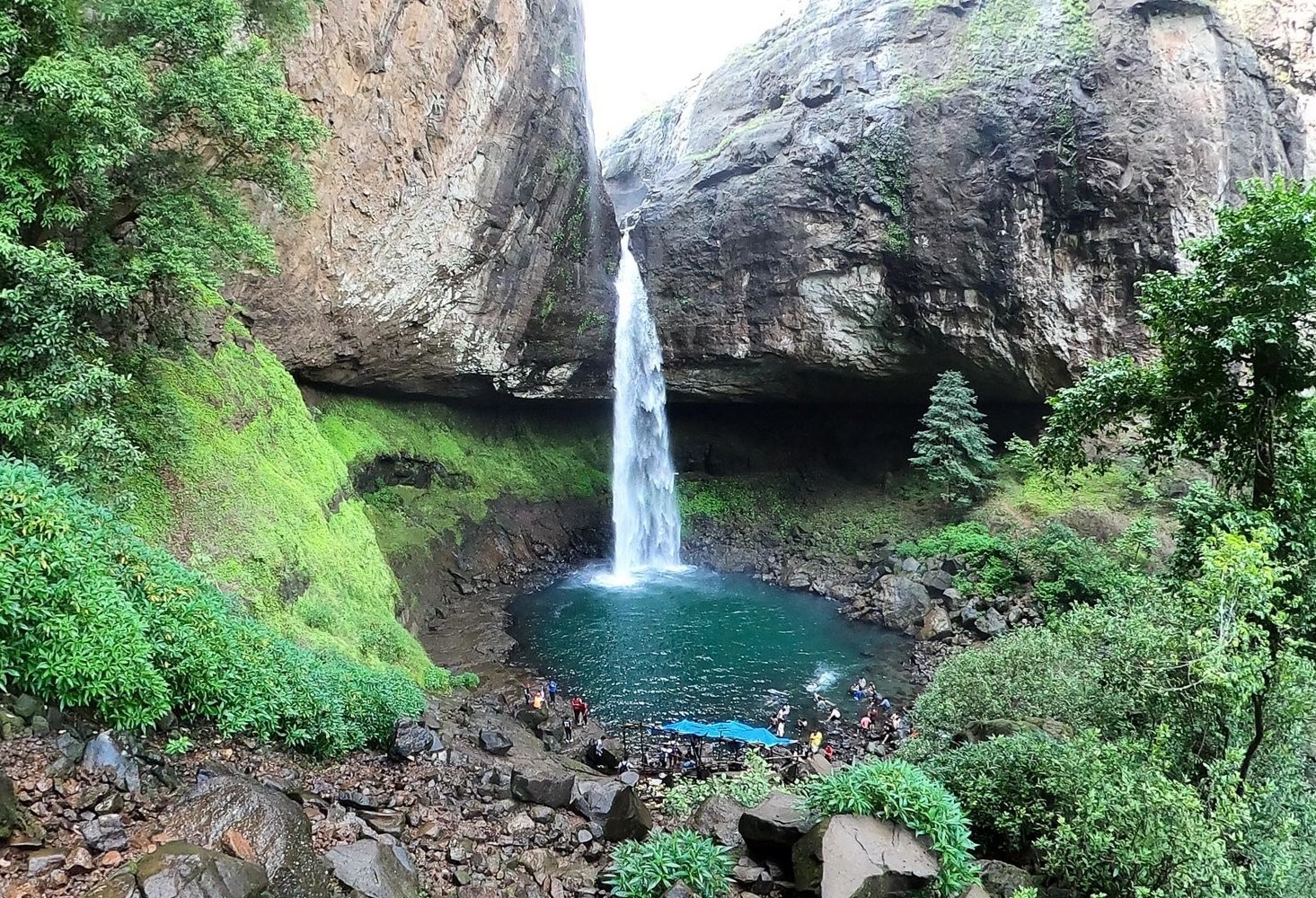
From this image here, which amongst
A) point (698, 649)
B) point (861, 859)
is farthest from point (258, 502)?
point (861, 859)

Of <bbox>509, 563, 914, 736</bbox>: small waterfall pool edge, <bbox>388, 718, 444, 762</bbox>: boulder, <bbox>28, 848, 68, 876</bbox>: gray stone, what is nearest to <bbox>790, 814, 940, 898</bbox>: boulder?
<bbox>28, 848, 68, 876</bbox>: gray stone

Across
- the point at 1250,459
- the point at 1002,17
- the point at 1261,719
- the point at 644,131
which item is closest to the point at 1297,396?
the point at 1250,459

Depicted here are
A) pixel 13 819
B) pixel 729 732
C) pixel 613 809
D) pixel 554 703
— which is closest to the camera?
pixel 13 819

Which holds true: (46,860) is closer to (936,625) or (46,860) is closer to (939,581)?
(936,625)

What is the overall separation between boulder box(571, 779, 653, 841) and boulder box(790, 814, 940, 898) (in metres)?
2.38

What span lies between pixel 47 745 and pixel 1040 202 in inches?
1108

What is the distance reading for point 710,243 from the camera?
28250 mm

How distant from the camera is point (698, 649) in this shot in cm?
1877

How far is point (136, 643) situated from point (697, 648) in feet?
48.4

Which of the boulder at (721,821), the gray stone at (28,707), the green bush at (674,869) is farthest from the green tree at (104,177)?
the boulder at (721,821)

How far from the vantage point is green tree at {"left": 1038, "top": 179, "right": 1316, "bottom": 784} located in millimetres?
6152

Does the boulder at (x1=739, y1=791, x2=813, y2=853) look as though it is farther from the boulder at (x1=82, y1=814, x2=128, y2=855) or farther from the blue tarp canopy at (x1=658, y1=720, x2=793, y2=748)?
the blue tarp canopy at (x1=658, y1=720, x2=793, y2=748)

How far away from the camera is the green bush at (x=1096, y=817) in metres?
4.96

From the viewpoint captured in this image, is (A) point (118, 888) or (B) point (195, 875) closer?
(A) point (118, 888)
